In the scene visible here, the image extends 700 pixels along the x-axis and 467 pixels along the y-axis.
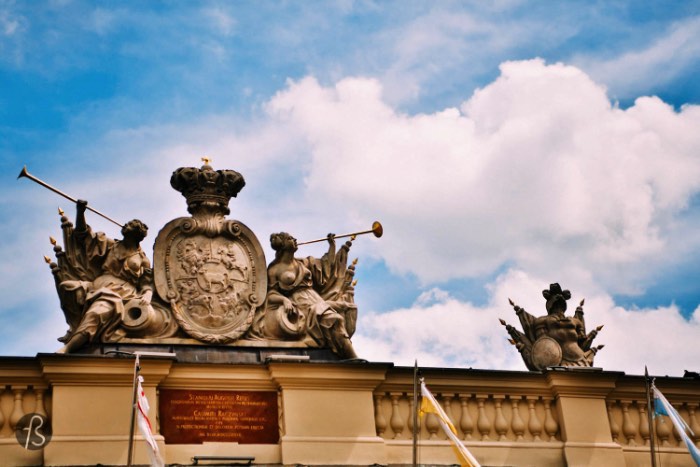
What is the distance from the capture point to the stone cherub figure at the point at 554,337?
20609 mm

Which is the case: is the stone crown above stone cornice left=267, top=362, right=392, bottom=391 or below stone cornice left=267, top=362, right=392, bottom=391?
above

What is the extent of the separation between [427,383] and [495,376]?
1099mm

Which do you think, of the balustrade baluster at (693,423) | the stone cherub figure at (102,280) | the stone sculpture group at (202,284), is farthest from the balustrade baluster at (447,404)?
the stone cherub figure at (102,280)

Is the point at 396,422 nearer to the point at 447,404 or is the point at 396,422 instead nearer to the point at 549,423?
the point at 447,404

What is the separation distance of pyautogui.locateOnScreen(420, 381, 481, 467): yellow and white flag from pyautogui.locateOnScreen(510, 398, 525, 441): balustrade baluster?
207 centimetres

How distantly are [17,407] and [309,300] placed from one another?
4623mm

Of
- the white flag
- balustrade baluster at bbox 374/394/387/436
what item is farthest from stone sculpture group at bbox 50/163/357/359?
the white flag

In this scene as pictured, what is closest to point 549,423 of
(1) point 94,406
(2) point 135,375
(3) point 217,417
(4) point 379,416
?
(4) point 379,416

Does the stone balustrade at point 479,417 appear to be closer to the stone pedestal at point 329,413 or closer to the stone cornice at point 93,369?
the stone pedestal at point 329,413

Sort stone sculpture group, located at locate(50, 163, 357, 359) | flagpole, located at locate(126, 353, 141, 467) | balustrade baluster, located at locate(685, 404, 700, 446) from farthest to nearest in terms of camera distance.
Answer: balustrade baluster, located at locate(685, 404, 700, 446) < stone sculpture group, located at locate(50, 163, 357, 359) < flagpole, located at locate(126, 353, 141, 467)

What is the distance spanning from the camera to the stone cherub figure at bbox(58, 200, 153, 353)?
1845cm

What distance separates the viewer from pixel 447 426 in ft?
58.1

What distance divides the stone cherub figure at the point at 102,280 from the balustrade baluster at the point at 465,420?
4999 millimetres

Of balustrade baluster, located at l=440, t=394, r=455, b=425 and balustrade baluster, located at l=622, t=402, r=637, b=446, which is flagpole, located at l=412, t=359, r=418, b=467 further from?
balustrade baluster, located at l=622, t=402, r=637, b=446
